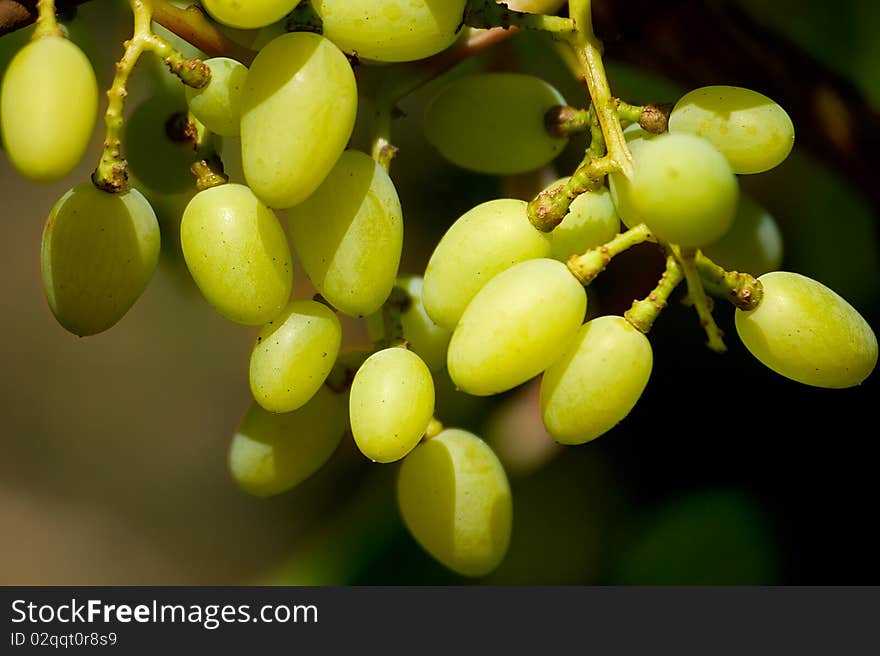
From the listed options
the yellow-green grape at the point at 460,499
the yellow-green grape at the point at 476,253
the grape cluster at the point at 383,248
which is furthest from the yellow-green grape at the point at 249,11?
the yellow-green grape at the point at 460,499

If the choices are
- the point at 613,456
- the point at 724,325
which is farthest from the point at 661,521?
the point at 724,325

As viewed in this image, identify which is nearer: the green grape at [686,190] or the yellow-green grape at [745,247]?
→ the green grape at [686,190]

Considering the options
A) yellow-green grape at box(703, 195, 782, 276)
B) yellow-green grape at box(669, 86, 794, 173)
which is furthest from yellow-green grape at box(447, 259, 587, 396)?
yellow-green grape at box(703, 195, 782, 276)

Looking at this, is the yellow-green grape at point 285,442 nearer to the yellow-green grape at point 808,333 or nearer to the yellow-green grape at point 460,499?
the yellow-green grape at point 460,499

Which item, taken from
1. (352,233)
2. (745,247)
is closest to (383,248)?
(352,233)

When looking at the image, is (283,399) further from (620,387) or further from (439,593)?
(439,593)

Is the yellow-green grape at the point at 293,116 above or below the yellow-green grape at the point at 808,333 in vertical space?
above

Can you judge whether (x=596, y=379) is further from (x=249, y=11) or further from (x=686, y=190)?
(x=249, y=11)

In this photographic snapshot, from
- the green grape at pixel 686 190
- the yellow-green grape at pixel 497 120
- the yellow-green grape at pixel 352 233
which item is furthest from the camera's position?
the yellow-green grape at pixel 497 120
